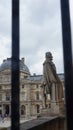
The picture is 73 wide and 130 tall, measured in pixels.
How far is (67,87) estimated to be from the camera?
1966 mm

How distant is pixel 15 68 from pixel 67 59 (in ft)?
1.02

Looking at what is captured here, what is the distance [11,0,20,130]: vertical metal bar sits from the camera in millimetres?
1912

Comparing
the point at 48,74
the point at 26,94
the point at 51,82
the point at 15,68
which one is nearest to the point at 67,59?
the point at 15,68

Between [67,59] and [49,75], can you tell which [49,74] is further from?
[67,59]

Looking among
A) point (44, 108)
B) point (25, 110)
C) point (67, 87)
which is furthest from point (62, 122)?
point (25, 110)

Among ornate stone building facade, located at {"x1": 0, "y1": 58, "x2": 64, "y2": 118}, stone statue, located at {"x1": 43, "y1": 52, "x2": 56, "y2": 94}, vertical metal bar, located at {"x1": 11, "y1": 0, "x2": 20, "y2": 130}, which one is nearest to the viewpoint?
vertical metal bar, located at {"x1": 11, "y1": 0, "x2": 20, "y2": 130}

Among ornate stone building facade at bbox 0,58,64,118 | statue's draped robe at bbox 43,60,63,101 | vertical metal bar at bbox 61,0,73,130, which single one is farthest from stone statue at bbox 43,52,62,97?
ornate stone building facade at bbox 0,58,64,118

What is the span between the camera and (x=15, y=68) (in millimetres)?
1981

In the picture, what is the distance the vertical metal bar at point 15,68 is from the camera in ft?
6.27

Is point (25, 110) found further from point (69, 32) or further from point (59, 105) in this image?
point (69, 32)

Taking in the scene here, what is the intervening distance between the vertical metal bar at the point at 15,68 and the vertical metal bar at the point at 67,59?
278 mm

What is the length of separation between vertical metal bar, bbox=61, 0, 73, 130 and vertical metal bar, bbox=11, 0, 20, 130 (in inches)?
11.0

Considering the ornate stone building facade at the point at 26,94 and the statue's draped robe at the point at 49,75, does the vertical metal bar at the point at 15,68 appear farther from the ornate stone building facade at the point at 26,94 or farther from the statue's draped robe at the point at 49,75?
the ornate stone building facade at the point at 26,94

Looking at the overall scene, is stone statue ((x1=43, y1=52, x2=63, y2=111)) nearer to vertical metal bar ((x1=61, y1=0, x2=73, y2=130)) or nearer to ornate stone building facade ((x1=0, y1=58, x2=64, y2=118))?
vertical metal bar ((x1=61, y1=0, x2=73, y2=130))
